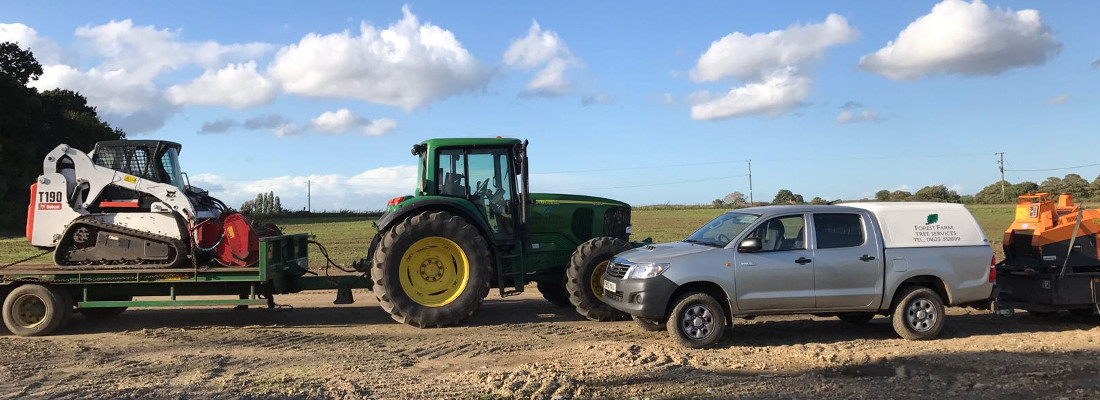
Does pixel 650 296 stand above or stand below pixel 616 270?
below

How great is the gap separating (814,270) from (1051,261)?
3.76 meters

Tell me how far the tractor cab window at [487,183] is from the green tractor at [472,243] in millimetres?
14

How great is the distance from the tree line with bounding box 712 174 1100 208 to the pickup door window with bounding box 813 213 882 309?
6176 mm

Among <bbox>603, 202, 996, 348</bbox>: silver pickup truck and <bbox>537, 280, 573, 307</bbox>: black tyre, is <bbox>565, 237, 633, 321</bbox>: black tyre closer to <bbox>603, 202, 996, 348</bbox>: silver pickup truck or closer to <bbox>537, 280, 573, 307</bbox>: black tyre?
<bbox>603, 202, 996, 348</bbox>: silver pickup truck

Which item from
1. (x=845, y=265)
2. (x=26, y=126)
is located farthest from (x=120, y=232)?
(x=26, y=126)

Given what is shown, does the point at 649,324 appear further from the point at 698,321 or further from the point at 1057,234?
the point at 1057,234

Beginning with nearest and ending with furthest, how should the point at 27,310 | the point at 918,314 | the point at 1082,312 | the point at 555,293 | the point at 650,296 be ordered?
the point at 650,296 → the point at 918,314 → the point at 27,310 → the point at 1082,312 → the point at 555,293

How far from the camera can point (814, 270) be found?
7914 mm

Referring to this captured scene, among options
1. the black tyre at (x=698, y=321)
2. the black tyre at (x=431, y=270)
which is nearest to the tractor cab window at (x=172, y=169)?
the black tyre at (x=431, y=270)

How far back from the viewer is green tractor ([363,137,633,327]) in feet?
29.6

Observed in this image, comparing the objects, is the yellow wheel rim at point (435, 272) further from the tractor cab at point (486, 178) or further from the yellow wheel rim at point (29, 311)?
the yellow wheel rim at point (29, 311)

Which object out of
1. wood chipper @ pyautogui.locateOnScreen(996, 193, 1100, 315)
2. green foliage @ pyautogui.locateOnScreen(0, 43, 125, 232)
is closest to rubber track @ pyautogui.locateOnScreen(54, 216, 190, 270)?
wood chipper @ pyautogui.locateOnScreen(996, 193, 1100, 315)

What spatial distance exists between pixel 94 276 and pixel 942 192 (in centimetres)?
4496

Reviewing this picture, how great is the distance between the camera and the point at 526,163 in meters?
9.34
